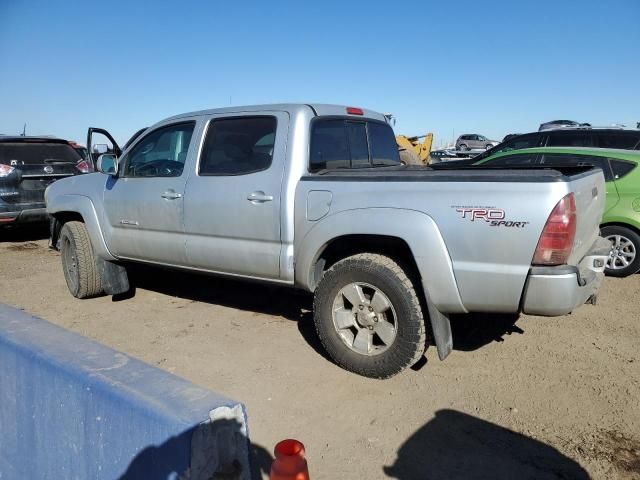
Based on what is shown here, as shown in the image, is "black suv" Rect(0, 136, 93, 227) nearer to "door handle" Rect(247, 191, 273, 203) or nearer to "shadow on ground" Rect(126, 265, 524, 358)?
"shadow on ground" Rect(126, 265, 524, 358)

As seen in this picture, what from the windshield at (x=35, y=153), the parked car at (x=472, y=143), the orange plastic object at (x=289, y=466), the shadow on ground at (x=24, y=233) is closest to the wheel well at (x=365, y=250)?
the orange plastic object at (x=289, y=466)

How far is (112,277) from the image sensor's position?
545cm

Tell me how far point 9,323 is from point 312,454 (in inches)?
66.6

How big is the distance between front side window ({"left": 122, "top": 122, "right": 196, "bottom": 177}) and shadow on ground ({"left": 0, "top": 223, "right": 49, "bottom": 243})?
224 inches

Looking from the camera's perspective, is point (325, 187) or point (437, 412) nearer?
point (437, 412)

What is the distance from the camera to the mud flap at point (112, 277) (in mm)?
5391

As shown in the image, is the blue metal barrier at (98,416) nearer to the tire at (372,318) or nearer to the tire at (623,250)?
the tire at (372,318)

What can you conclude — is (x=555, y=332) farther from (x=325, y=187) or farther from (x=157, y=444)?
(x=157, y=444)

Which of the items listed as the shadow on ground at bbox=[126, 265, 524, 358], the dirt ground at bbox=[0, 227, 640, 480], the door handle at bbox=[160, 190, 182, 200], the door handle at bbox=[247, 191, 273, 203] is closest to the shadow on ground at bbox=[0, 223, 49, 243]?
the shadow on ground at bbox=[126, 265, 524, 358]

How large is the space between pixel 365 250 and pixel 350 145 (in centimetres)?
115

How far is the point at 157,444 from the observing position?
173 cm

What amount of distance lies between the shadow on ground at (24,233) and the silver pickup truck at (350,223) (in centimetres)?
546

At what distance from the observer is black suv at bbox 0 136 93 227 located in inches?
323

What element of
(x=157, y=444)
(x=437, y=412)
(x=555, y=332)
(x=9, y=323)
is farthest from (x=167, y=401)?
(x=555, y=332)
